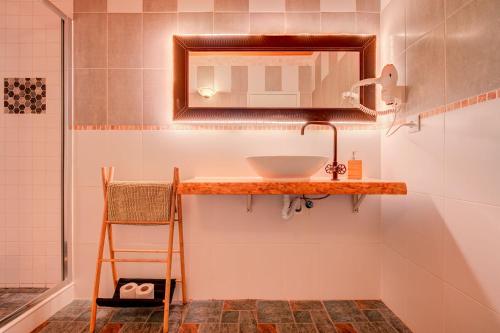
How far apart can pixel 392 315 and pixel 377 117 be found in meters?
1.21

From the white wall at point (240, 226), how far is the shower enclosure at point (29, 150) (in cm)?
34

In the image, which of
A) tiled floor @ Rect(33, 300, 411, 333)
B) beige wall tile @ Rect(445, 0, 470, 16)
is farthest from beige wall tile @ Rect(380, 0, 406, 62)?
tiled floor @ Rect(33, 300, 411, 333)

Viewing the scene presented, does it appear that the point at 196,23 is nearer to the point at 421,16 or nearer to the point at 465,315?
the point at 421,16

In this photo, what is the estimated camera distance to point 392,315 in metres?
1.75

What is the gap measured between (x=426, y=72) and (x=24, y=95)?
2.53 meters

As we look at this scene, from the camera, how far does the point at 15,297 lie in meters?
1.94

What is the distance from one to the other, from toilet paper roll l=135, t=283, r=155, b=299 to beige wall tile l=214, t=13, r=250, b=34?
162cm

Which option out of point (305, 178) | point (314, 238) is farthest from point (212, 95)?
point (314, 238)

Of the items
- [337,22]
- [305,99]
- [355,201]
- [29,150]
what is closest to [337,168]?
[355,201]

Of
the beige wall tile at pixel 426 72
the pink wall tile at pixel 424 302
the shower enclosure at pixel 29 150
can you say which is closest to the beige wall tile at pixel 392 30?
the beige wall tile at pixel 426 72

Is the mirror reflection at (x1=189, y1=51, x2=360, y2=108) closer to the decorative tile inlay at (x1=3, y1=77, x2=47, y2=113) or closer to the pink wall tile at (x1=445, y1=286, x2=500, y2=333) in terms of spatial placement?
the decorative tile inlay at (x1=3, y1=77, x2=47, y2=113)

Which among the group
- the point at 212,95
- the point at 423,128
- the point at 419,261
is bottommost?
the point at 419,261

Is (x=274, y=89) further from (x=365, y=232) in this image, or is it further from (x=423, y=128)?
(x=365, y=232)

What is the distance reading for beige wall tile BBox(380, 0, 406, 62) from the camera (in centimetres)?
168
